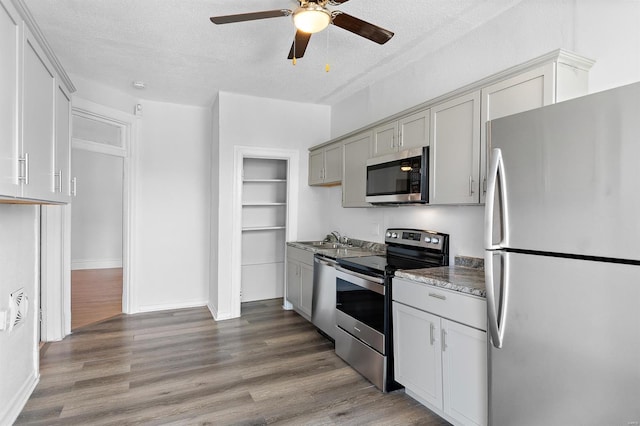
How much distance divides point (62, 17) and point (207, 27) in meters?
1.02

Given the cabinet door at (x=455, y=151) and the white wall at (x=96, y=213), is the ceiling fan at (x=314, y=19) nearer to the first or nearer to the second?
the cabinet door at (x=455, y=151)

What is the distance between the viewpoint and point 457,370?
80.4 inches

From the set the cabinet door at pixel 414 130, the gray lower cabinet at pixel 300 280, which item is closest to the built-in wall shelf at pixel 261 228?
the gray lower cabinet at pixel 300 280

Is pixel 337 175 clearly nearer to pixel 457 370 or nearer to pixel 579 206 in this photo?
pixel 457 370

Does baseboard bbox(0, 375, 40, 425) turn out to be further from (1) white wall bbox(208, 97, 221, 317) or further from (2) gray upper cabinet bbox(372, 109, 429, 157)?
(2) gray upper cabinet bbox(372, 109, 429, 157)

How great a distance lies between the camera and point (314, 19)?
1.89m

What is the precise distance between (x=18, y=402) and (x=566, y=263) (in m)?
3.22

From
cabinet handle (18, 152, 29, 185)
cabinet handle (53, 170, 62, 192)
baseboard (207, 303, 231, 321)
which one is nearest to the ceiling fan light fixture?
cabinet handle (18, 152, 29, 185)

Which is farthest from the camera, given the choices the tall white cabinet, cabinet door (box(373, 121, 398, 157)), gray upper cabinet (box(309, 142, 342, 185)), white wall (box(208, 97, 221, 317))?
the tall white cabinet

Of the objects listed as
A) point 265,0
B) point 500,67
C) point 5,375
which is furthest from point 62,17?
point 500,67

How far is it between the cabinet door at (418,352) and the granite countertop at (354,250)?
98cm

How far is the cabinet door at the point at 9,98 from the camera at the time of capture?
1.58 metres

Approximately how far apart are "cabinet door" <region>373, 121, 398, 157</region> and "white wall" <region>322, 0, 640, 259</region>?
434 millimetres

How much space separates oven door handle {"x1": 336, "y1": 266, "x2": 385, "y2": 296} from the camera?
8.58 feet
